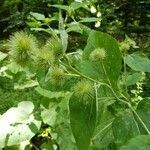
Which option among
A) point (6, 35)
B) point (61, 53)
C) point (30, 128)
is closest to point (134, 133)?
point (61, 53)

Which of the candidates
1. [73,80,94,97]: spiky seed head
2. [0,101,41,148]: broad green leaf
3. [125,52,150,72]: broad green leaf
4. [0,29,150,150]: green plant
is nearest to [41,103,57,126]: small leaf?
[0,101,41,148]: broad green leaf

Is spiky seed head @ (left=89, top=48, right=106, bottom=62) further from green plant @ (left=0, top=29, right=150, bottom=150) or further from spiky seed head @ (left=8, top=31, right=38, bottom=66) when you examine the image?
spiky seed head @ (left=8, top=31, right=38, bottom=66)

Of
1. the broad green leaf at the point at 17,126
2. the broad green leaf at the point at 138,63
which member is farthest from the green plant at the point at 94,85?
the broad green leaf at the point at 17,126

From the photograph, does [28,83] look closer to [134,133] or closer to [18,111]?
[18,111]

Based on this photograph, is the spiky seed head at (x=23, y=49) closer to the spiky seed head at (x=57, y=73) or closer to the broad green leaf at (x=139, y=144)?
the spiky seed head at (x=57, y=73)

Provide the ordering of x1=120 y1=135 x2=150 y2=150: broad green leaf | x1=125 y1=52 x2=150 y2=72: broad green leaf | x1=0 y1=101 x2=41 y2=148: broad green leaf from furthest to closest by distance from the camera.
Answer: x1=0 y1=101 x2=41 y2=148: broad green leaf
x1=125 y1=52 x2=150 y2=72: broad green leaf
x1=120 y1=135 x2=150 y2=150: broad green leaf

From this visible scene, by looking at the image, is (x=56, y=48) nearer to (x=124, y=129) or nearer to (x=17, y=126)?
(x=124, y=129)

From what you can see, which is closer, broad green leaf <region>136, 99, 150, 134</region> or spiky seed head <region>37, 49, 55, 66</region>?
spiky seed head <region>37, 49, 55, 66</region>

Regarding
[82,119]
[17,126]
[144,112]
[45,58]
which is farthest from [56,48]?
[17,126]
